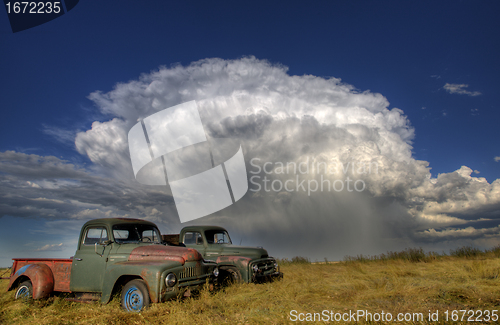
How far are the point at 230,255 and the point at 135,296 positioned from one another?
412 centimetres

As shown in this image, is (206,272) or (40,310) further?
(206,272)

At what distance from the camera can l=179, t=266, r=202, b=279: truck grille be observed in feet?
20.5

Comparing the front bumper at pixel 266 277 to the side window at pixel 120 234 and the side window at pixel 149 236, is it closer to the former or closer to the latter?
the side window at pixel 149 236

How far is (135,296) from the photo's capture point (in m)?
5.96

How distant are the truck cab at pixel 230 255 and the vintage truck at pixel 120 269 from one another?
1.86m

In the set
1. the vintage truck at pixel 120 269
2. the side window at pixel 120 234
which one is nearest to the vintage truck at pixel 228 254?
the vintage truck at pixel 120 269

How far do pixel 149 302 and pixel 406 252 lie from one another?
1731cm

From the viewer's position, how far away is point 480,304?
231 inches

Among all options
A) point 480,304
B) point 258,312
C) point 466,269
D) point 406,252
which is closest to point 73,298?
point 258,312

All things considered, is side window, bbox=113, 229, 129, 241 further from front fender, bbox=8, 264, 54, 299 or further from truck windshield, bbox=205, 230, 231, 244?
truck windshield, bbox=205, 230, 231, 244

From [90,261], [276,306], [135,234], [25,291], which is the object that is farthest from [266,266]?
[25,291]

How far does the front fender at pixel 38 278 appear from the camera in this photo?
7.16 m

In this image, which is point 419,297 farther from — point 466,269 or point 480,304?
point 466,269

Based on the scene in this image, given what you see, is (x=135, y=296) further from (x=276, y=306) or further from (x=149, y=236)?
(x=276, y=306)
